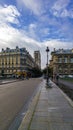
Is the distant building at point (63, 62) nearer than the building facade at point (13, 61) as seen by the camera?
Yes

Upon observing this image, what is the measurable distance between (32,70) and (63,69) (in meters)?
40.2

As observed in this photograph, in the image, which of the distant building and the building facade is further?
the building facade

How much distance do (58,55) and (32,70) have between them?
3864cm

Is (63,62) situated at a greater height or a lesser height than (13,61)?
lesser

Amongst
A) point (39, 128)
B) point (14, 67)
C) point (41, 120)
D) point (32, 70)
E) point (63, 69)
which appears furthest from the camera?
point (32, 70)

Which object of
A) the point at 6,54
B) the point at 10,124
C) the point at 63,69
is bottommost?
the point at 10,124

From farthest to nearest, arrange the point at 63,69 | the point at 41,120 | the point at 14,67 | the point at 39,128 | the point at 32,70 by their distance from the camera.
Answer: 1. the point at 32,70
2. the point at 14,67
3. the point at 63,69
4. the point at 41,120
5. the point at 39,128

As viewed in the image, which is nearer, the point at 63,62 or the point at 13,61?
the point at 63,62

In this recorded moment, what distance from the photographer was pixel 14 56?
541 ft

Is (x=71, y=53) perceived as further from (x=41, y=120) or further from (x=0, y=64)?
(x=41, y=120)

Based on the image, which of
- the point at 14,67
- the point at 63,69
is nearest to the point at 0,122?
the point at 63,69

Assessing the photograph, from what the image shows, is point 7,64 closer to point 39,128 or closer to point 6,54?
point 6,54

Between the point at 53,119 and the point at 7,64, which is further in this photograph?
the point at 7,64

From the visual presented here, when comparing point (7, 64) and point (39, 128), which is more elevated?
point (7, 64)
